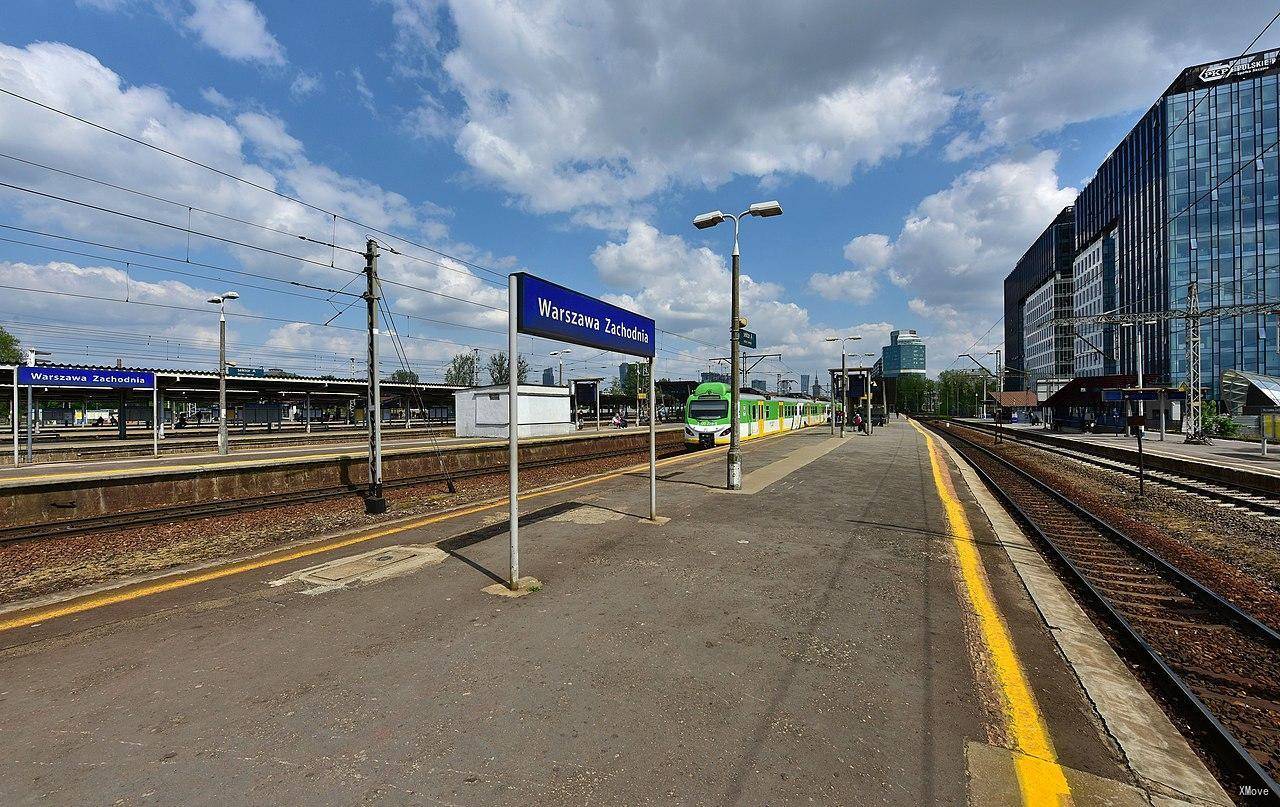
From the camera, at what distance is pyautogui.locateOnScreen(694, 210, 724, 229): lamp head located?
424 inches

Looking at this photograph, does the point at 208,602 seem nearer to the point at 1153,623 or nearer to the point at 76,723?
the point at 76,723

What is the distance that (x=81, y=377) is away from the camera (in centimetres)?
1917

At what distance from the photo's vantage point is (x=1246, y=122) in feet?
205

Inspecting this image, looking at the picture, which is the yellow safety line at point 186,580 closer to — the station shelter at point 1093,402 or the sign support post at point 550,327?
the sign support post at point 550,327

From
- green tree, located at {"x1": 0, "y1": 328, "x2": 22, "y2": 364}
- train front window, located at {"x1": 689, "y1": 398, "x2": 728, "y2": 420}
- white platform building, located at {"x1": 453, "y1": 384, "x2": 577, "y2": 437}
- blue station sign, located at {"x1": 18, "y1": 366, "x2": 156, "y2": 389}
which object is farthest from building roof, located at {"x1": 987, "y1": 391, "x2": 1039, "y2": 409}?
green tree, located at {"x1": 0, "y1": 328, "x2": 22, "y2": 364}

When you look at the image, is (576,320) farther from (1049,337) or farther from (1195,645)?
(1049,337)

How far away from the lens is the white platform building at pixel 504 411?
34.0 m

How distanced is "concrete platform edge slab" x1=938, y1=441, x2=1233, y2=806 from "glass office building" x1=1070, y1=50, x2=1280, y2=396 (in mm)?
79656

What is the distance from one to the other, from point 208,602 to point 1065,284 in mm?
129494

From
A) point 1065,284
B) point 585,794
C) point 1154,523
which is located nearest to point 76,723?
point 585,794

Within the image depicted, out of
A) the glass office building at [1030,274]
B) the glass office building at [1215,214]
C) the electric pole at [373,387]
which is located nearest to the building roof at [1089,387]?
the glass office building at [1215,214]

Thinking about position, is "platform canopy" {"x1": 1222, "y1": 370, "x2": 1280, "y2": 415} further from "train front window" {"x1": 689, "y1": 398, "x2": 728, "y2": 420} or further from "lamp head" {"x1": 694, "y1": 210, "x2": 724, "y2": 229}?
"lamp head" {"x1": 694, "y1": 210, "x2": 724, "y2": 229}

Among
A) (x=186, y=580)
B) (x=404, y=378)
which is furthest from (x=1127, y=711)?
(x=404, y=378)

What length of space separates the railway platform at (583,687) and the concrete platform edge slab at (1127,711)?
0.02m
